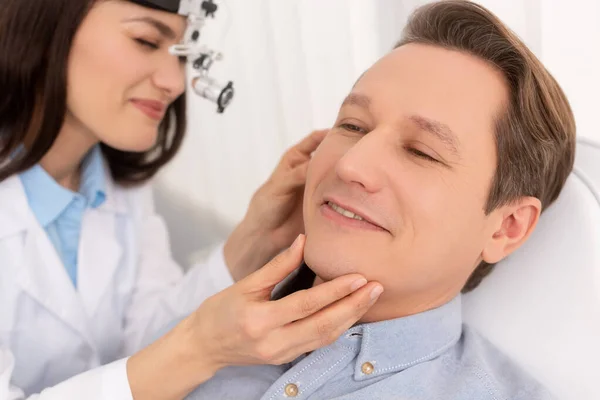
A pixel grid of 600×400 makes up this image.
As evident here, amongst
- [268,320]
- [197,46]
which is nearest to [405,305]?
[268,320]

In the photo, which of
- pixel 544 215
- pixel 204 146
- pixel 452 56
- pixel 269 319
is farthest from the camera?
pixel 204 146

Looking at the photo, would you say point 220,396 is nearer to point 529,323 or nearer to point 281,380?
point 281,380

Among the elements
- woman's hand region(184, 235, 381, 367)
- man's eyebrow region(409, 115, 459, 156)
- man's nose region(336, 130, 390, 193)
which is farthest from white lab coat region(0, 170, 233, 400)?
man's eyebrow region(409, 115, 459, 156)

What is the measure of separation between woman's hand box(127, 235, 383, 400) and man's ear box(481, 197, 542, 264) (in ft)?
0.83

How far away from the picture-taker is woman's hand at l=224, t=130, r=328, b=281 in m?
1.22

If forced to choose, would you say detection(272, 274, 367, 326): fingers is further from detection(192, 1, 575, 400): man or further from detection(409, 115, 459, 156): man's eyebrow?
detection(409, 115, 459, 156): man's eyebrow

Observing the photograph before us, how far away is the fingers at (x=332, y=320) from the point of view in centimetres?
81

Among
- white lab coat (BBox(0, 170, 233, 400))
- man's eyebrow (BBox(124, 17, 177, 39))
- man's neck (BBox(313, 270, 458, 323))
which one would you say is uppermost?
man's eyebrow (BBox(124, 17, 177, 39))

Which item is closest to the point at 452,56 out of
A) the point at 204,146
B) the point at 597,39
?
the point at 597,39

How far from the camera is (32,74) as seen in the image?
1.20 metres

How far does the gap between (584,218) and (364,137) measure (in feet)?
1.32

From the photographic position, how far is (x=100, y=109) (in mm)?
1239

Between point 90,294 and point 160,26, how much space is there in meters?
0.58

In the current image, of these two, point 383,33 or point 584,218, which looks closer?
point 584,218
